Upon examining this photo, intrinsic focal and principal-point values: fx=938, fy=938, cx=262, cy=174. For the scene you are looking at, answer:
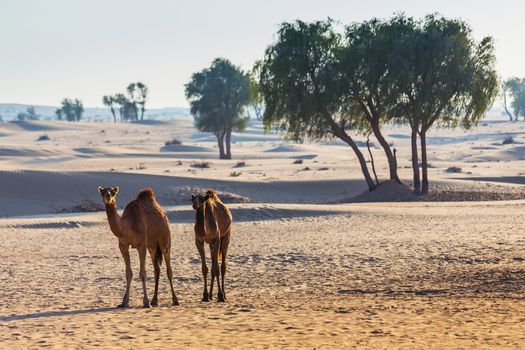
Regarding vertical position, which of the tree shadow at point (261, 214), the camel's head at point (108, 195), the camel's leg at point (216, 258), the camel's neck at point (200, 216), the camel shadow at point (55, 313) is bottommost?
the tree shadow at point (261, 214)

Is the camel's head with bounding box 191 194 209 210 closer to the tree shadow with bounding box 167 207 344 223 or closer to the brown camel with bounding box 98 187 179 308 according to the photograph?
the brown camel with bounding box 98 187 179 308

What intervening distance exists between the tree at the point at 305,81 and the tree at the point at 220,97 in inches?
1326

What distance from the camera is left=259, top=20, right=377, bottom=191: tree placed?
39906 millimetres

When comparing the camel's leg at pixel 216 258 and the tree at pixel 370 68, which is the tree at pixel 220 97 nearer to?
the tree at pixel 370 68

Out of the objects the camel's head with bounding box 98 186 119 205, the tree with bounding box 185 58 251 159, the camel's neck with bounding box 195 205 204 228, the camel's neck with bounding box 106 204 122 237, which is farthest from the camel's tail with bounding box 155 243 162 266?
the tree with bounding box 185 58 251 159

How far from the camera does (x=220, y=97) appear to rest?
75.3 m

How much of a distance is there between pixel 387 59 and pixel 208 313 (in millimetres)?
27614

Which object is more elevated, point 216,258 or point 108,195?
point 108,195

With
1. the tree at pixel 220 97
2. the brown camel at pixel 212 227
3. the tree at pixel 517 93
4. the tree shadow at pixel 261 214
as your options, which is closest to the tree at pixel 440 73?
the tree shadow at pixel 261 214

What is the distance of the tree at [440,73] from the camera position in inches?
1518

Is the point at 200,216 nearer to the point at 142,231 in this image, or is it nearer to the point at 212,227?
the point at 212,227

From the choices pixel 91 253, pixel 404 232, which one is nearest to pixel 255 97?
pixel 404 232

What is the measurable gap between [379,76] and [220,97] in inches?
1464

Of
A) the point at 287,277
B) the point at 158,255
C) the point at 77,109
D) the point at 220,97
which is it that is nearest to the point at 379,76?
the point at 287,277
